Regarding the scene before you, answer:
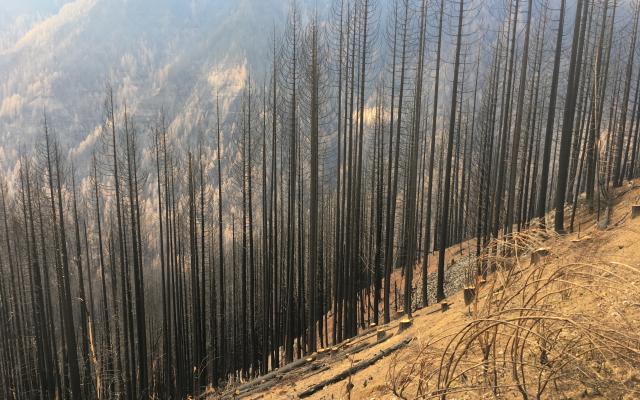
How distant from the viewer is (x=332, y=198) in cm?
1959

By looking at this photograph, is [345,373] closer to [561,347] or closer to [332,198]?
[561,347]

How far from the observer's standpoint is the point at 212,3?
87625 millimetres

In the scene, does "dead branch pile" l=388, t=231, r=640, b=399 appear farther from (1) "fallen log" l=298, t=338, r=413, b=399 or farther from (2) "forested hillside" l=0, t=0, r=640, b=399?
(1) "fallen log" l=298, t=338, r=413, b=399

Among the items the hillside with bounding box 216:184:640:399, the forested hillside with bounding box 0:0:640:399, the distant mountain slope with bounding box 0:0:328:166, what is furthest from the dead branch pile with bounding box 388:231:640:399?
the distant mountain slope with bounding box 0:0:328:166

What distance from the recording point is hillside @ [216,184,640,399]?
6.87ft

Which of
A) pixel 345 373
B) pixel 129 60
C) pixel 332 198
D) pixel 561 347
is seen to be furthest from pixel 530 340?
pixel 129 60

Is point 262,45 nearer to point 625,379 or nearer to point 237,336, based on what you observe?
point 237,336

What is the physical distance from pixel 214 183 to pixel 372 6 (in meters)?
38.8

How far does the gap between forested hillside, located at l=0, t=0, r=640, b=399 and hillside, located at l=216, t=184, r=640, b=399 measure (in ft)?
1.25

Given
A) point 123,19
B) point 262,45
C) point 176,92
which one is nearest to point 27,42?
point 123,19

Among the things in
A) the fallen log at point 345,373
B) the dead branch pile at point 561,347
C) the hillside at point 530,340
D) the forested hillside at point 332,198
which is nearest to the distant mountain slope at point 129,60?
the forested hillside at point 332,198

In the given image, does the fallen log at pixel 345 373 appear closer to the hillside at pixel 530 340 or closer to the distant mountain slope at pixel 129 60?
the hillside at pixel 530 340

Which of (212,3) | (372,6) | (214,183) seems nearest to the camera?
(372,6)

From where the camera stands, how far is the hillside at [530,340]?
209 cm
